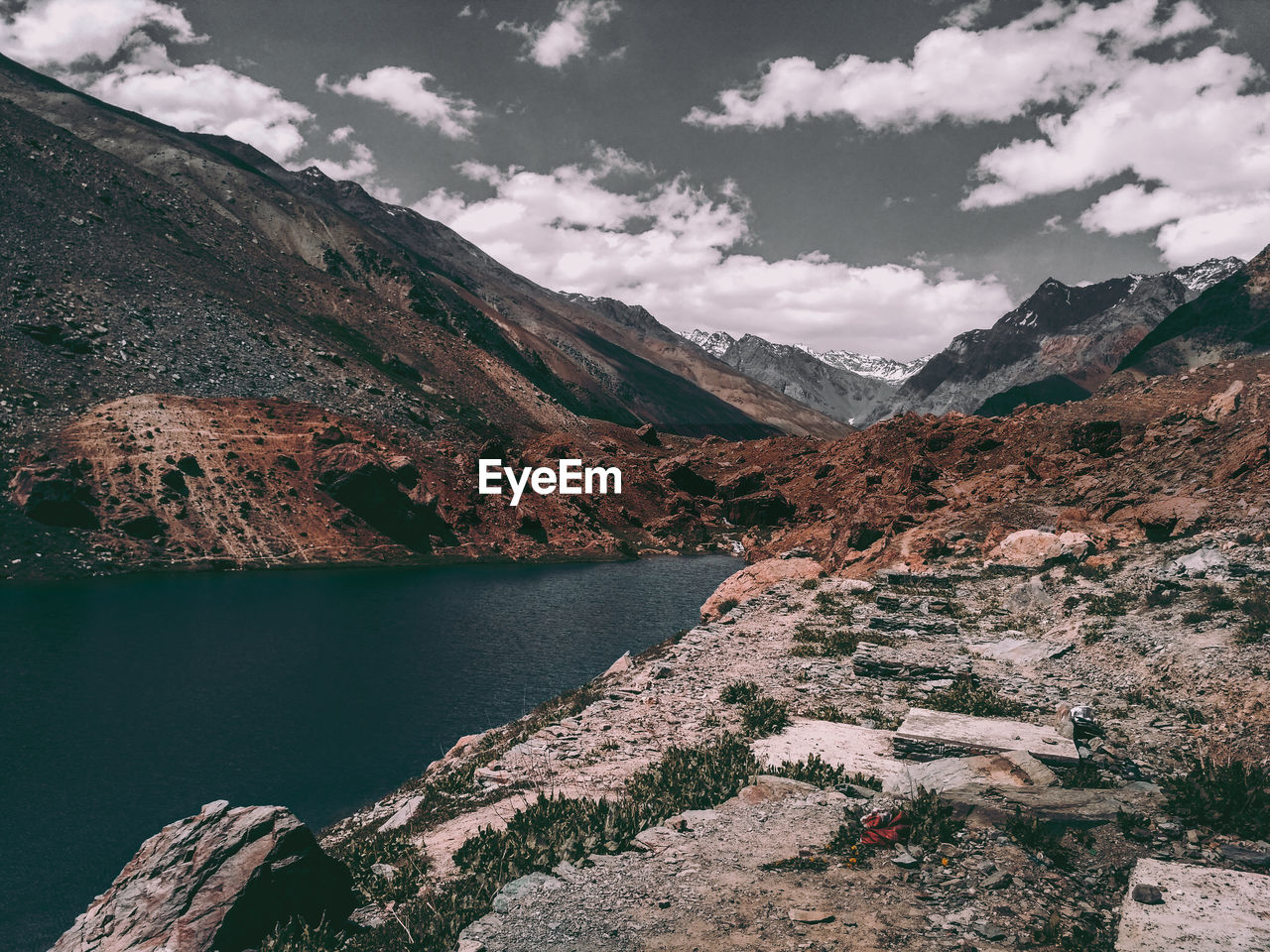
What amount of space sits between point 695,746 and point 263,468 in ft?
279

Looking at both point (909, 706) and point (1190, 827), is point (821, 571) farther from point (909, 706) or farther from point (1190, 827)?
point (1190, 827)

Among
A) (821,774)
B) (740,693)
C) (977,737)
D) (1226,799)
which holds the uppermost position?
(1226,799)

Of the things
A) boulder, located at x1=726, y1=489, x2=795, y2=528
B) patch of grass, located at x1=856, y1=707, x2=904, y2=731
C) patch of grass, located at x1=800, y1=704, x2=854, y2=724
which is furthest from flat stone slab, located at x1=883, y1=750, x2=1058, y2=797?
boulder, located at x1=726, y1=489, x2=795, y2=528

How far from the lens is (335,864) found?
1258 cm

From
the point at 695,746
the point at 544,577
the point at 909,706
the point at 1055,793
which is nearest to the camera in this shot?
the point at 1055,793

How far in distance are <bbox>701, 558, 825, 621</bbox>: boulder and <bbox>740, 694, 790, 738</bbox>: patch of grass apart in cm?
2252

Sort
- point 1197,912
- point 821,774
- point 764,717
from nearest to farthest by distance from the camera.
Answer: point 1197,912 < point 821,774 < point 764,717

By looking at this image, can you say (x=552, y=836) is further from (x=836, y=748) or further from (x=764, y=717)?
(x=764, y=717)

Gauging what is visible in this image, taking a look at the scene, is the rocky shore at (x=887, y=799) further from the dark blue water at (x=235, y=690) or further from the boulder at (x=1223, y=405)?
the boulder at (x=1223, y=405)

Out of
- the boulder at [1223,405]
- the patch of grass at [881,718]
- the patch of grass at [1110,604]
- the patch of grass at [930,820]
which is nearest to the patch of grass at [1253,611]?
the patch of grass at [1110,604]

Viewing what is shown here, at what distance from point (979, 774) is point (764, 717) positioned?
28.3 feet

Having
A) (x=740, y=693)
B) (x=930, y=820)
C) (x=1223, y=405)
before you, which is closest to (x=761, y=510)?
(x=1223, y=405)

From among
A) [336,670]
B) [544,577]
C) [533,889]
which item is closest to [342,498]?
[544,577]

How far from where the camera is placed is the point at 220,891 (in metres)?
11.6
